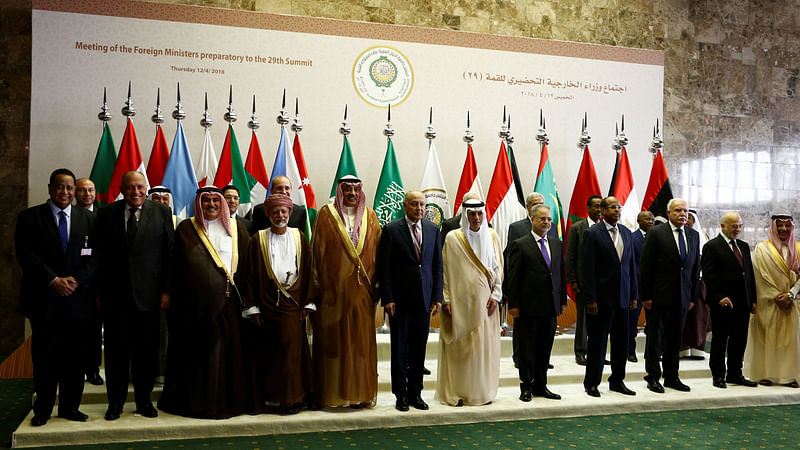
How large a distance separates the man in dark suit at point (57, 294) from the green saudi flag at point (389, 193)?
126 inches

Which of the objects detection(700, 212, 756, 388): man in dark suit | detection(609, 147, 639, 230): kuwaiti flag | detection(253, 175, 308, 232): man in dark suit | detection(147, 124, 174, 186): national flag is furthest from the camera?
detection(609, 147, 639, 230): kuwaiti flag

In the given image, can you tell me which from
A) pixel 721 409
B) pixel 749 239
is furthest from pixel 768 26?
pixel 721 409

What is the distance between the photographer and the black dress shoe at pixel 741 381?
608cm

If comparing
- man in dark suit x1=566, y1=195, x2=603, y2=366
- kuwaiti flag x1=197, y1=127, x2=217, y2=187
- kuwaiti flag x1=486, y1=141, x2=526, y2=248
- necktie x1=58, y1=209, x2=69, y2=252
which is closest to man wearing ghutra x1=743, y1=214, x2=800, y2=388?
man in dark suit x1=566, y1=195, x2=603, y2=366

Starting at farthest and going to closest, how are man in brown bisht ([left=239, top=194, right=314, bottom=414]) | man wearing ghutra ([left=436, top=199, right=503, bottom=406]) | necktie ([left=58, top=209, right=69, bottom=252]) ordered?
man wearing ghutra ([left=436, top=199, right=503, bottom=406]) → man in brown bisht ([left=239, top=194, right=314, bottom=414]) → necktie ([left=58, top=209, right=69, bottom=252])

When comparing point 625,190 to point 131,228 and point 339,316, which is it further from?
point 131,228

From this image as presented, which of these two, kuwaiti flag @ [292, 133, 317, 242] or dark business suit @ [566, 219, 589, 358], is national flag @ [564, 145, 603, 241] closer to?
dark business suit @ [566, 219, 589, 358]

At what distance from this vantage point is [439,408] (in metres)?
5.03

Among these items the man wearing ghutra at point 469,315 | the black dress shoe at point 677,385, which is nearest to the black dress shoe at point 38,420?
the man wearing ghutra at point 469,315

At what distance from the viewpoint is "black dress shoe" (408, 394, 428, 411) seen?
498 cm

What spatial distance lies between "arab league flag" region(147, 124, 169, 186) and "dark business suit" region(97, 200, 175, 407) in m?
2.23

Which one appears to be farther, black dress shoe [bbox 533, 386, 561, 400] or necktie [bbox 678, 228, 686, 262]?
necktie [bbox 678, 228, 686, 262]

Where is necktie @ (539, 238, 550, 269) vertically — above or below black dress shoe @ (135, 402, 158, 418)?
above

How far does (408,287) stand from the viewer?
4914 millimetres
